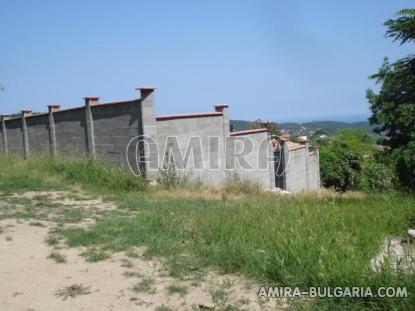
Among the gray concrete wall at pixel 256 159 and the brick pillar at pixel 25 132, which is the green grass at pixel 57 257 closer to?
the gray concrete wall at pixel 256 159

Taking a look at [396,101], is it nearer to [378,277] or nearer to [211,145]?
[211,145]

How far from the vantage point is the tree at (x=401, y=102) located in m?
12.4

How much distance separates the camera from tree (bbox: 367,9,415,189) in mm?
12391

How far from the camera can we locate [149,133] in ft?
34.5

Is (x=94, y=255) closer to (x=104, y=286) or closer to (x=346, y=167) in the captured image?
(x=104, y=286)

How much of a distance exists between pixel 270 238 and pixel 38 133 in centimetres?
1286

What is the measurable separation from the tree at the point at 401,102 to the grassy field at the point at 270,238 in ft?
23.3

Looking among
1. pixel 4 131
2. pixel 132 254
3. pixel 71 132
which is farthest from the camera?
pixel 4 131

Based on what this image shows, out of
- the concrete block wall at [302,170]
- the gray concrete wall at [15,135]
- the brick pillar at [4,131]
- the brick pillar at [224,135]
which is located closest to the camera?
the brick pillar at [224,135]

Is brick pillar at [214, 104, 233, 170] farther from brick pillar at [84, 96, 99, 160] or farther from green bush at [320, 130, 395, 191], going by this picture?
green bush at [320, 130, 395, 191]

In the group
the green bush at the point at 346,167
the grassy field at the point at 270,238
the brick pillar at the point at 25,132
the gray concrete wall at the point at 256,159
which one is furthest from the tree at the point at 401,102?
the brick pillar at the point at 25,132

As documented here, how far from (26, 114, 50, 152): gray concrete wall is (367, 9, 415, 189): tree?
37.5ft

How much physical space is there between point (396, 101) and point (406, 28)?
7.32 metres

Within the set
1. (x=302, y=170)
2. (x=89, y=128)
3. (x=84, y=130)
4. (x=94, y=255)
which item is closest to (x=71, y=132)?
(x=84, y=130)
